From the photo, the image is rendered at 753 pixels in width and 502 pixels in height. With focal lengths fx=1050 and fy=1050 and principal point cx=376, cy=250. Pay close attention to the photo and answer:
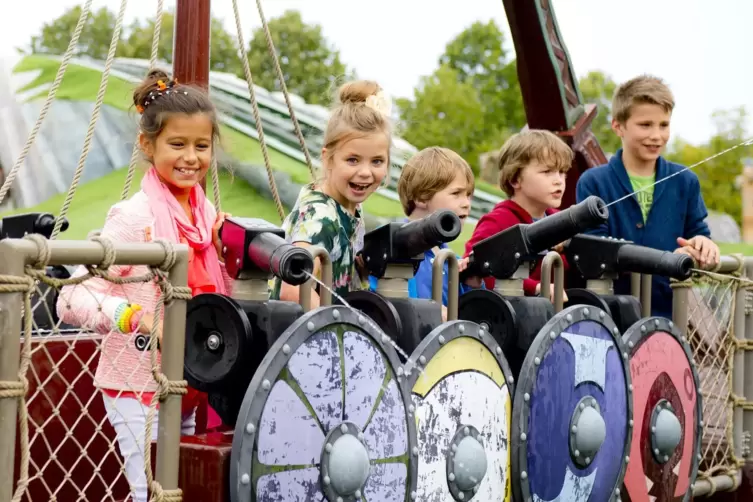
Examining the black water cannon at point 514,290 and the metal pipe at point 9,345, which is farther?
the black water cannon at point 514,290

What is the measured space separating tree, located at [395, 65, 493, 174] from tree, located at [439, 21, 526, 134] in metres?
0.57

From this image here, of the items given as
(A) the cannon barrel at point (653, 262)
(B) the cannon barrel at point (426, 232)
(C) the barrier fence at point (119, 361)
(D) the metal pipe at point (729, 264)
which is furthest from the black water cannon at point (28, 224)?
(D) the metal pipe at point (729, 264)

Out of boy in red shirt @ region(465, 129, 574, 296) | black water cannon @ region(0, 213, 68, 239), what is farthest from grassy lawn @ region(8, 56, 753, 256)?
boy in red shirt @ region(465, 129, 574, 296)

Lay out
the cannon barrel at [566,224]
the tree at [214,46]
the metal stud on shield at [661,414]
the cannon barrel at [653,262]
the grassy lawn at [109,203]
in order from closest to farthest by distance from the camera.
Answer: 1. the cannon barrel at [566,224]
2. the cannon barrel at [653,262]
3. the metal stud on shield at [661,414]
4. the grassy lawn at [109,203]
5. the tree at [214,46]

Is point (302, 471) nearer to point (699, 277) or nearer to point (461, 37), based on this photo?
point (699, 277)

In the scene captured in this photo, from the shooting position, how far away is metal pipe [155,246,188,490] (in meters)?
1.98

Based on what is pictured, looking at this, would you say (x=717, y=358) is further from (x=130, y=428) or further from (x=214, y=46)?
(x=214, y=46)

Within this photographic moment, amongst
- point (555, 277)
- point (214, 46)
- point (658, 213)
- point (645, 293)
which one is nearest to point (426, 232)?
point (555, 277)

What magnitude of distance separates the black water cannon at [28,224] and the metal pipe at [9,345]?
6.29 feet

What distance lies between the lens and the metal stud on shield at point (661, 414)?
2854 mm

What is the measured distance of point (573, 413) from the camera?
2619mm

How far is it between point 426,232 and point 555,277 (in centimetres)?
55

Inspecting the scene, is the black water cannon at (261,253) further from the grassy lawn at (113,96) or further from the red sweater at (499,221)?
the grassy lawn at (113,96)

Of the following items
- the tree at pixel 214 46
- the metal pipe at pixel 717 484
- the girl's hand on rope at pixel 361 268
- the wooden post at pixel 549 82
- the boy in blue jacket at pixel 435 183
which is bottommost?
the metal pipe at pixel 717 484
